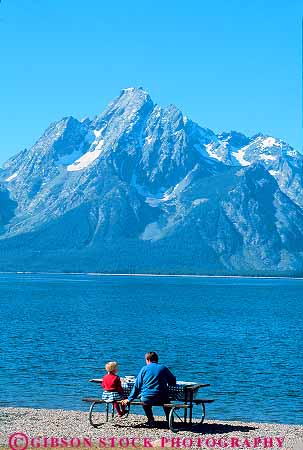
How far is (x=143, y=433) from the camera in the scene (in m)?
30.2

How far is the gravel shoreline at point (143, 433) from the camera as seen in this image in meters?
28.2

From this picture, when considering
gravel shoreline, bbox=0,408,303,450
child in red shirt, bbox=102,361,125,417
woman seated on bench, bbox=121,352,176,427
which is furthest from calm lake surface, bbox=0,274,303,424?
woman seated on bench, bbox=121,352,176,427

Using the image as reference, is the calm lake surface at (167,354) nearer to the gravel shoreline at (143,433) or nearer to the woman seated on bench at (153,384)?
the gravel shoreline at (143,433)

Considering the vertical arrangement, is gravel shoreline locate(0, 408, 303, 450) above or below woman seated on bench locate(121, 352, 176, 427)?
below

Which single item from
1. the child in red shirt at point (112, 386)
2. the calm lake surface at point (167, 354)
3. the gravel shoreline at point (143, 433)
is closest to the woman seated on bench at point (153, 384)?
the child in red shirt at point (112, 386)

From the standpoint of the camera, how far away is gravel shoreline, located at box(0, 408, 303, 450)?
A: 92.6 feet

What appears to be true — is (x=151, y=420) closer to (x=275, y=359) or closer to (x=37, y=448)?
(x=37, y=448)

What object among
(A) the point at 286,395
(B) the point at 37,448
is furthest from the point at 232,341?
(B) the point at 37,448

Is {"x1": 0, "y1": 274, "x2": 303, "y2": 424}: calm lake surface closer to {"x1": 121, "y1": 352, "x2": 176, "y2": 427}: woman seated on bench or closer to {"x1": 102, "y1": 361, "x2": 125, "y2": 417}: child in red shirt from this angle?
{"x1": 102, "y1": 361, "x2": 125, "y2": 417}: child in red shirt

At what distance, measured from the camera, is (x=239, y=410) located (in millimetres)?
43625

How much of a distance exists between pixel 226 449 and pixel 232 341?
6653cm

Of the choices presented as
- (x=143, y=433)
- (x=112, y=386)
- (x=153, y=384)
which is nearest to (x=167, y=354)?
(x=112, y=386)

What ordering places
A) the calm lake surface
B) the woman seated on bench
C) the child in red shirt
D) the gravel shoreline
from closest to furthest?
the gravel shoreline, the woman seated on bench, the child in red shirt, the calm lake surface

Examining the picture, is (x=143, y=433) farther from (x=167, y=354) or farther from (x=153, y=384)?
(x=167, y=354)
